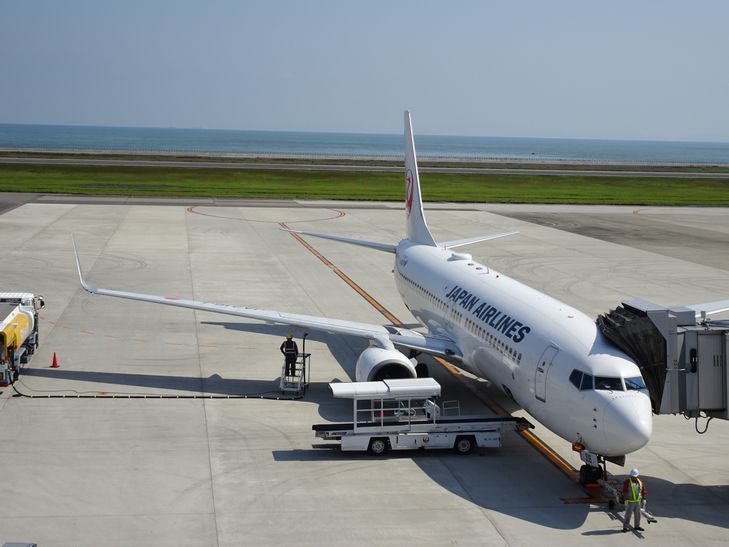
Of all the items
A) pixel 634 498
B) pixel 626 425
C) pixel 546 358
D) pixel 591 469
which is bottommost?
pixel 591 469

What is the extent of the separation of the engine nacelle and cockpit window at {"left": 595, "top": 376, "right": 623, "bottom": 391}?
22.8 ft

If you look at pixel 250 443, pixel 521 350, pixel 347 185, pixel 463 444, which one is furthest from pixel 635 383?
pixel 347 185

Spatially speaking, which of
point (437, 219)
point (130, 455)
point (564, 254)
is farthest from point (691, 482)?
point (437, 219)

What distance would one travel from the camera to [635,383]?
19.1 meters

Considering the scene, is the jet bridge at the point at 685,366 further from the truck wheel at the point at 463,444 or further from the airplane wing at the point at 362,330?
the airplane wing at the point at 362,330

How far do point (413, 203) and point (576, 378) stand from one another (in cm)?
1774

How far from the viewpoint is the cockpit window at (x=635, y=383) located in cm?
1898

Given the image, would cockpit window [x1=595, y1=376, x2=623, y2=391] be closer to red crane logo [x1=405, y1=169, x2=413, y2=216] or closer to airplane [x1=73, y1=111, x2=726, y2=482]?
airplane [x1=73, y1=111, x2=726, y2=482]

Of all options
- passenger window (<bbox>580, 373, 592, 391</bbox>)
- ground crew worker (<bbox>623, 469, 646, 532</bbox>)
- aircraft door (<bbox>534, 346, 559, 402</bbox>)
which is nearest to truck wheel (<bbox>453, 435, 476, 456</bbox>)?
aircraft door (<bbox>534, 346, 559, 402</bbox>)

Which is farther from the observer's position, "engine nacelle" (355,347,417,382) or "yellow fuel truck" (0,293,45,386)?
"yellow fuel truck" (0,293,45,386)

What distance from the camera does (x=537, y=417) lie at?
2111 centimetres

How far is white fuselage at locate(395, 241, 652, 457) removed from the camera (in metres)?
18.6

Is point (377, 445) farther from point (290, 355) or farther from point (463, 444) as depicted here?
point (290, 355)

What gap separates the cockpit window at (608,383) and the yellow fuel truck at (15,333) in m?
16.7
